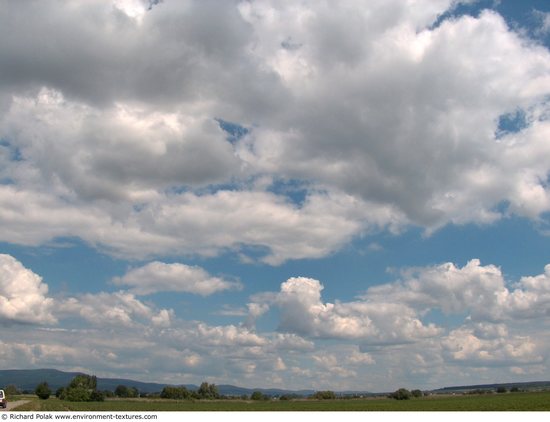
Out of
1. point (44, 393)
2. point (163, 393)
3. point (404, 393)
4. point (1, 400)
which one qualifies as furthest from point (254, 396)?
point (1, 400)

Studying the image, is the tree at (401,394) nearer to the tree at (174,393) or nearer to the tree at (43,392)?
the tree at (174,393)

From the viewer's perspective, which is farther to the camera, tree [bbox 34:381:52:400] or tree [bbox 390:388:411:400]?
tree [bbox 390:388:411:400]

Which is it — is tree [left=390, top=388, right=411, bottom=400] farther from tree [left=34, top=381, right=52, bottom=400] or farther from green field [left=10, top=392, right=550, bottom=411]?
tree [left=34, top=381, right=52, bottom=400]

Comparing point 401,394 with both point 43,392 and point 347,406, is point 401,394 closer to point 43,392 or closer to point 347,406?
point 347,406

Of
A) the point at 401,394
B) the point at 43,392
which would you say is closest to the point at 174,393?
the point at 43,392

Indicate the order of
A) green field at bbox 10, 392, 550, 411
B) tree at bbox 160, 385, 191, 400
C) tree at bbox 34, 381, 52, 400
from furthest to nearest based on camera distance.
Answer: tree at bbox 160, 385, 191, 400 < tree at bbox 34, 381, 52, 400 < green field at bbox 10, 392, 550, 411

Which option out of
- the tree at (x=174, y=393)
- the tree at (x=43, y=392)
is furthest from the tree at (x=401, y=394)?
the tree at (x=43, y=392)

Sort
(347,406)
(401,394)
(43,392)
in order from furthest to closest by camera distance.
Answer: (401,394), (43,392), (347,406)

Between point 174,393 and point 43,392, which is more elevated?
point 43,392

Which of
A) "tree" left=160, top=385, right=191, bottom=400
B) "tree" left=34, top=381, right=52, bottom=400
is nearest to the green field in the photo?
"tree" left=34, top=381, right=52, bottom=400

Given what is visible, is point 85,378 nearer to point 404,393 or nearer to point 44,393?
point 44,393

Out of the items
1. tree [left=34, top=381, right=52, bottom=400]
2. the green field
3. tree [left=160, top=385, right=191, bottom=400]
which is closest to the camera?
the green field
